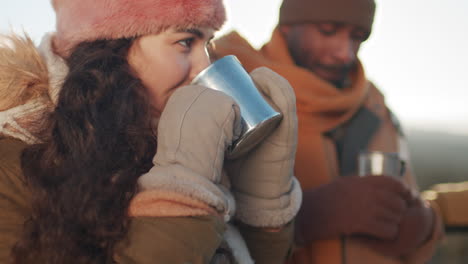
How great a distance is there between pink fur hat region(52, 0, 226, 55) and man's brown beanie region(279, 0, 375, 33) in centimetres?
122

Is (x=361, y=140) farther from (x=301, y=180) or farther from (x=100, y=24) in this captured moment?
(x=100, y=24)

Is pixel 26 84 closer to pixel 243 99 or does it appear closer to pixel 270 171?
pixel 243 99

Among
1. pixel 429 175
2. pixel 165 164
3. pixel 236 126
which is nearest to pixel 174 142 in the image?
pixel 165 164

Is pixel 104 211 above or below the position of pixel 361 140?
above

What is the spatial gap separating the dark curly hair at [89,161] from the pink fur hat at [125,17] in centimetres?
4

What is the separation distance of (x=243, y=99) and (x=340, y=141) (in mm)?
1346

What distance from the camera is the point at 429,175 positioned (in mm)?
10672

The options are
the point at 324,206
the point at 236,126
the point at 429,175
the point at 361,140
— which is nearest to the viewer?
the point at 236,126

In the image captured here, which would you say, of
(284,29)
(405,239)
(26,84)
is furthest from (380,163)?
(26,84)

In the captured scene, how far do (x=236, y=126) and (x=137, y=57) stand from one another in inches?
16.4

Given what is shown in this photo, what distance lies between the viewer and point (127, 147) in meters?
1.34

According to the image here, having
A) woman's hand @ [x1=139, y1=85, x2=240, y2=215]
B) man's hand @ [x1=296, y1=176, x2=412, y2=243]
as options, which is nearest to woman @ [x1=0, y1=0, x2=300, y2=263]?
woman's hand @ [x1=139, y1=85, x2=240, y2=215]

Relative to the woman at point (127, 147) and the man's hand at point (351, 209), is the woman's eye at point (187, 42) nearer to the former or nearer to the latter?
the woman at point (127, 147)

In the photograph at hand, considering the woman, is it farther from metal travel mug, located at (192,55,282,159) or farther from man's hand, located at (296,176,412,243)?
man's hand, located at (296,176,412,243)
